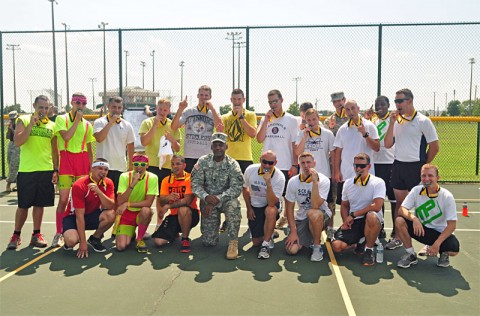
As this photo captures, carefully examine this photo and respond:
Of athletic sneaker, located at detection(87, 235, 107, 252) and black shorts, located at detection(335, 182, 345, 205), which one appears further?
black shorts, located at detection(335, 182, 345, 205)

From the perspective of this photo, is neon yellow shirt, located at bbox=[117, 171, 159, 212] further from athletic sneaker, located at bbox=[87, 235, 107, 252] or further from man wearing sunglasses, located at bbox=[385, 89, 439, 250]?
man wearing sunglasses, located at bbox=[385, 89, 439, 250]

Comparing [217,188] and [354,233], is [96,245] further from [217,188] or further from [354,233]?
[354,233]

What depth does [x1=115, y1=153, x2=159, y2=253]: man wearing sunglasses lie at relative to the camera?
6.37 metres

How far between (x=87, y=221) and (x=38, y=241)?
83 centimetres

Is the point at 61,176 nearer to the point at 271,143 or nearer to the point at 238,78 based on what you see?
the point at 271,143

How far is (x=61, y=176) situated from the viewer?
6586mm

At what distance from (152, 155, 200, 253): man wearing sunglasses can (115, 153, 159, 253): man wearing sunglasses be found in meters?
0.22

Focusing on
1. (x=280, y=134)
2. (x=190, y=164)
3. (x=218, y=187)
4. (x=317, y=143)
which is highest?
(x=280, y=134)

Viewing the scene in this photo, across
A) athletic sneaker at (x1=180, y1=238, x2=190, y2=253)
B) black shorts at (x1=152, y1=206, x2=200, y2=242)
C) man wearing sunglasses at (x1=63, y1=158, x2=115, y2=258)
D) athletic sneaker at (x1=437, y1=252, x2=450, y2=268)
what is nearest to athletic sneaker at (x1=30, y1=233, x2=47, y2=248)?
man wearing sunglasses at (x1=63, y1=158, x2=115, y2=258)

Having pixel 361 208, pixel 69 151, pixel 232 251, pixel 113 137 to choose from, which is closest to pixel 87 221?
pixel 69 151

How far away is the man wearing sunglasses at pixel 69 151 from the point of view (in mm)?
6527

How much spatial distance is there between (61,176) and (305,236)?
137 inches

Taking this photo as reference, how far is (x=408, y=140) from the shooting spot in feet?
21.2

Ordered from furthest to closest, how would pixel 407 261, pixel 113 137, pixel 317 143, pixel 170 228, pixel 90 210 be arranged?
1. pixel 113 137
2. pixel 317 143
3. pixel 170 228
4. pixel 90 210
5. pixel 407 261
